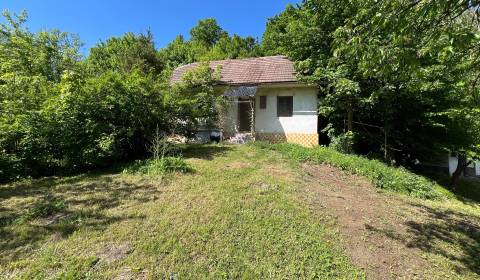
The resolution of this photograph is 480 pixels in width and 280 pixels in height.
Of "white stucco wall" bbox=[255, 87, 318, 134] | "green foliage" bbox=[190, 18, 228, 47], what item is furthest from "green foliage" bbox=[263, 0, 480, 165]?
"green foliage" bbox=[190, 18, 228, 47]

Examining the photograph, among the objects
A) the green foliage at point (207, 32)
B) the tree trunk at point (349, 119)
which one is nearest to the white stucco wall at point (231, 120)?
the tree trunk at point (349, 119)

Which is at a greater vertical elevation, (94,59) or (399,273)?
(94,59)

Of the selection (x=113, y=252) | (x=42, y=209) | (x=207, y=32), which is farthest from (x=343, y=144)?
(x=207, y=32)

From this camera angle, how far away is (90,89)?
805 cm

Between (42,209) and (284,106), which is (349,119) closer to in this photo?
(284,106)

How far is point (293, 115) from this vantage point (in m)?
14.3

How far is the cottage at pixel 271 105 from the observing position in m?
14.0

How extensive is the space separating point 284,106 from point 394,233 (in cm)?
971

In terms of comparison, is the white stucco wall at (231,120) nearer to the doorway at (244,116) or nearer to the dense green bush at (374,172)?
the doorway at (244,116)

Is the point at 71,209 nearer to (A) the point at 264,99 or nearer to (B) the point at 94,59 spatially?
(A) the point at 264,99

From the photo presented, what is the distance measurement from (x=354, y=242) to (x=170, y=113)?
6.78 m

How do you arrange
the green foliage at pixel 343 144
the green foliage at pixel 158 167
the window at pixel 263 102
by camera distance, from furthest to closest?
1. the window at pixel 263 102
2. the green foliage at pixel 343 144
3. the green foliage at pixel 158 167

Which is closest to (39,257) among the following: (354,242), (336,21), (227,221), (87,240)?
(87,240)

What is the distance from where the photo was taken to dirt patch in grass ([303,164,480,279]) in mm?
4516
